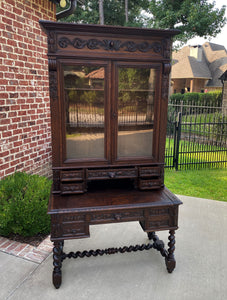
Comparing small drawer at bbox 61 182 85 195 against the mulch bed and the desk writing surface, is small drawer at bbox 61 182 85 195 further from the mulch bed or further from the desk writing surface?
the mulch bed

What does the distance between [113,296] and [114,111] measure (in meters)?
1.81

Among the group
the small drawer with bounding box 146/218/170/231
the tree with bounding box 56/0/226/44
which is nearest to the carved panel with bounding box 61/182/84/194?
the small drawer with bounding box 146/218/170/231

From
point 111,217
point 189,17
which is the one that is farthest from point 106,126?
point 189,17

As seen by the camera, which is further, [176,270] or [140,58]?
[176,270]

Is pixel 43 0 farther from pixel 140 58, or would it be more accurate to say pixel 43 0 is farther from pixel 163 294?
pixel 163 294

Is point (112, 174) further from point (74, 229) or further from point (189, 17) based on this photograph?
point (189, 17)

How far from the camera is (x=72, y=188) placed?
8.26 feet

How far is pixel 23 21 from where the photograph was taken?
3615 millimetres

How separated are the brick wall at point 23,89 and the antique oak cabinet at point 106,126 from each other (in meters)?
1.37

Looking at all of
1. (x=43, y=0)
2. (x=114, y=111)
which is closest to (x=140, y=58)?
(x=114, y=111)

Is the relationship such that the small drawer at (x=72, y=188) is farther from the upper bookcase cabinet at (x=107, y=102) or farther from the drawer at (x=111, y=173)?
the drawer at (x=111, y=173)

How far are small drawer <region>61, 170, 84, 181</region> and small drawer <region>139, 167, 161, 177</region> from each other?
65cm

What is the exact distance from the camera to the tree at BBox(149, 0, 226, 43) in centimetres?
1267

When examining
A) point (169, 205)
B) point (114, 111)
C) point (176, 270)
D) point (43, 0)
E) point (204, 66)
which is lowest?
point (176, 270)
